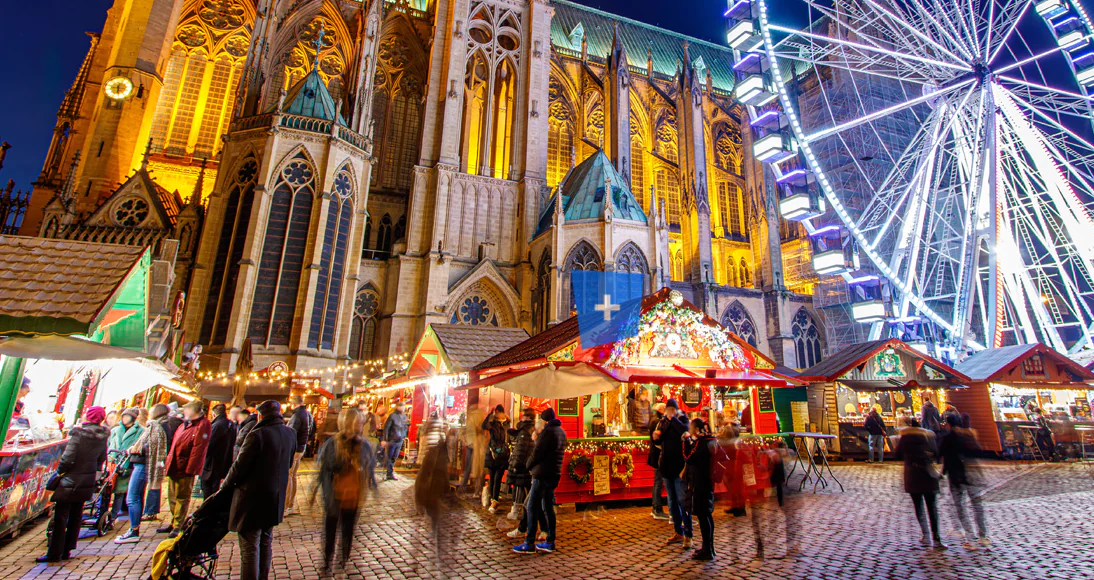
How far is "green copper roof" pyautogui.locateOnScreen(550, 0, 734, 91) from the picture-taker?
37.5 m

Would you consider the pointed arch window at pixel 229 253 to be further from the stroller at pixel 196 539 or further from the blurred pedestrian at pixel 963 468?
the blurred pedestrian at pixel 963 468

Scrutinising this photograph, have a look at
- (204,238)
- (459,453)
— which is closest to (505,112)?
(204,238)

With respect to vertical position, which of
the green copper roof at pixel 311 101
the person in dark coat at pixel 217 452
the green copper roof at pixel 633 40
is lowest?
the person in dark coat at pixel 217 452

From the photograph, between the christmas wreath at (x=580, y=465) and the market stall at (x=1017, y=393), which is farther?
the market stall at (x=1017, y=393)

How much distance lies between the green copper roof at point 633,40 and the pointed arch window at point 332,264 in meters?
20.6

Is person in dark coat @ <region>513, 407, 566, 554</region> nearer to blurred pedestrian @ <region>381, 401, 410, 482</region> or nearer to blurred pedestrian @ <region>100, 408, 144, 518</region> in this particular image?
blurred pedestrian @ <region>100, 408, 144, 518</region>

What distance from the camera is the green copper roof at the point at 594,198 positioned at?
75.2ft

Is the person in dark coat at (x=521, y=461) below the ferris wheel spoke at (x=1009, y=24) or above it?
below

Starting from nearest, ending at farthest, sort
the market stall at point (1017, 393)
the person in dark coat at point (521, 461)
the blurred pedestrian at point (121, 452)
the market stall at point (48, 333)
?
1. the market stall at point (48, 333)
2. the blurred pedestrian at point (121, 452)
3. the person in dark coat at point (521, 461)
4. the market stall at point (1017, 393)

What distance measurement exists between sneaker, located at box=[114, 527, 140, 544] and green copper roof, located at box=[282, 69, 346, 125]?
17.7 m

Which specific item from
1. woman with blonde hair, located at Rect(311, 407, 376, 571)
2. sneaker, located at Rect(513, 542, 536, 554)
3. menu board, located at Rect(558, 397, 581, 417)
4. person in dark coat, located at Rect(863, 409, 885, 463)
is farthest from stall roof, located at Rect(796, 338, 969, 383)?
woman with blonde hair, located at Rect(311, 407, 376, 571)

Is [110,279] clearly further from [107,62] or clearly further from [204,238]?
[107,62]

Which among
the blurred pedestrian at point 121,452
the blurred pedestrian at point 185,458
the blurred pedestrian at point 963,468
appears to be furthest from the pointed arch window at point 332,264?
the blurred pedestrian at point 963,468

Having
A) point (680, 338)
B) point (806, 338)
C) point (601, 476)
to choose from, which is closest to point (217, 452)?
point (601, 476)
